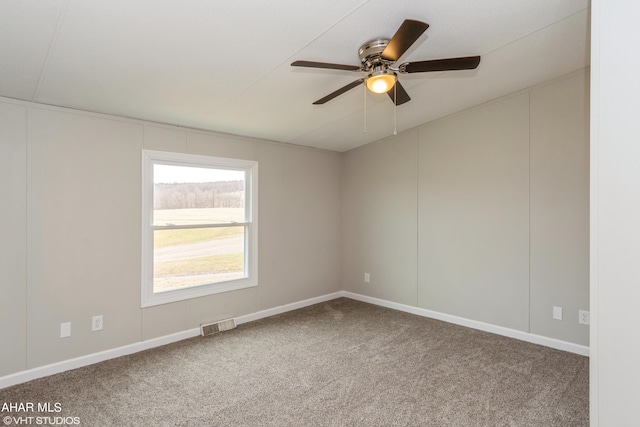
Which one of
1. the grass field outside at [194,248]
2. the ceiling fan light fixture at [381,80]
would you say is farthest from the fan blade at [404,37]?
the grass field outside at [194,248]

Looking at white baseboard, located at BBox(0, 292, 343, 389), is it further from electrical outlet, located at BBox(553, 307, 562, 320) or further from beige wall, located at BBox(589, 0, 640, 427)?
beige wall, located at BBox(589, 0, 640, 427)

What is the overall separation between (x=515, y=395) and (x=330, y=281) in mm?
3058

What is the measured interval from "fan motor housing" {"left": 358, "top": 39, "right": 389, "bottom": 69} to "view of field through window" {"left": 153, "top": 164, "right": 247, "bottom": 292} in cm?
232

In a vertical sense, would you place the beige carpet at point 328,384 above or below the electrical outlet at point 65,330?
below

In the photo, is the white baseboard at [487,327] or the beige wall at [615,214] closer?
the beige wall at [615,214]

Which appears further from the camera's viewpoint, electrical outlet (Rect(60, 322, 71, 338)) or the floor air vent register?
the floor air vent register

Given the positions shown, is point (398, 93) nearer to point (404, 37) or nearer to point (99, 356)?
point (404, 37)

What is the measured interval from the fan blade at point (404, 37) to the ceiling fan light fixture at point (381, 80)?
108 mm

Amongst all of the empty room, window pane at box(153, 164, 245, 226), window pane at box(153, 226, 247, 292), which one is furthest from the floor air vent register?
window pane at box(153, 164, 245, 226)

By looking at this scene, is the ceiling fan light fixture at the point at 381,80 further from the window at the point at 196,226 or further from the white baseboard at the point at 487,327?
the white baseboard at the point at 487,327

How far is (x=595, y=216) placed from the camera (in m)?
1.64

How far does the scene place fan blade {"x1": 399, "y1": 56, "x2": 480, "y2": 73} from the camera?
206cm

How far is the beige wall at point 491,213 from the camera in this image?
11.1 ft

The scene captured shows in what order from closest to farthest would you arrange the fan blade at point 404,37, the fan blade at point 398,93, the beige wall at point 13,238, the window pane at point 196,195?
the fan blade at point 404,37, the fan blade at point 398,93, the beige wall at point 13,238, the window pane at point 196,195
